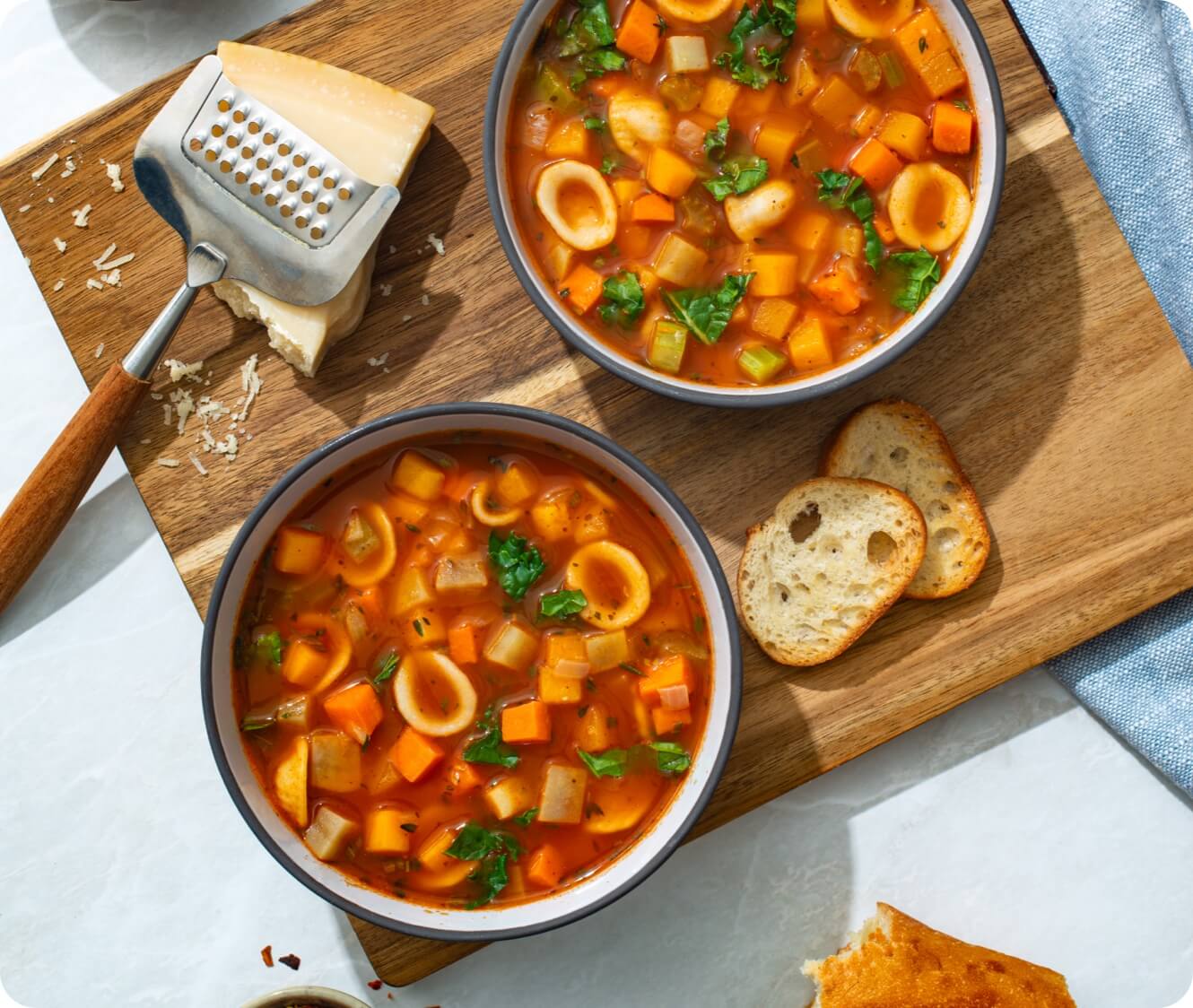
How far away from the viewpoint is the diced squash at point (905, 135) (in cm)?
329

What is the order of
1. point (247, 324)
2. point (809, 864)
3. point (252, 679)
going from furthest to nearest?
point (809, 864) → point (247, 324) → point (252, 679)

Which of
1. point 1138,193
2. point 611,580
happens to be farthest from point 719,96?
point 1138,193

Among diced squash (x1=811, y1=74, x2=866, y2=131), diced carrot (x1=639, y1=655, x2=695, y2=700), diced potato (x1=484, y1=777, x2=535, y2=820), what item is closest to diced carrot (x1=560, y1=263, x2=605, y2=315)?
diced squash (x1=811, y1=74, x2=866, y2=131)

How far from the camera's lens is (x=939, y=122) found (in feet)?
10.8

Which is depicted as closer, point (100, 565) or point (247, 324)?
point (247, 324)

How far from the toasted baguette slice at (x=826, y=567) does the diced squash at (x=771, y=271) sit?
2.07 ft

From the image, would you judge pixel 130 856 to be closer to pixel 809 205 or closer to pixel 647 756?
pixel 647 756

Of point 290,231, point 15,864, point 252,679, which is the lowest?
point 15,864

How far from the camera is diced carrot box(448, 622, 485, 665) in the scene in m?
3.23

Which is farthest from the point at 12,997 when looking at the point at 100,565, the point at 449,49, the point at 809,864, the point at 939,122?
the point at 939,122

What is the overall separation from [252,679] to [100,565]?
3.59 feet

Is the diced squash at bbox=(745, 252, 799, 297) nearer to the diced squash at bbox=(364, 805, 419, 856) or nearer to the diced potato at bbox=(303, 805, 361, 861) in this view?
the diced squash at bbox=(364, 805, 419, 856)

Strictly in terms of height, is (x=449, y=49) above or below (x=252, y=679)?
above

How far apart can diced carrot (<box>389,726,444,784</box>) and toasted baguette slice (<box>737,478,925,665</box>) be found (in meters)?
1.07
